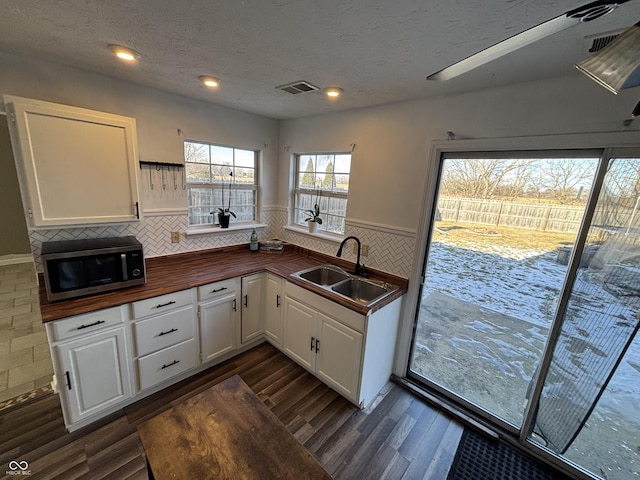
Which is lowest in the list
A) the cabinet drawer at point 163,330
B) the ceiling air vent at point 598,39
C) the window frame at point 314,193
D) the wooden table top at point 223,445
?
the cabinet drawer at point 163,330

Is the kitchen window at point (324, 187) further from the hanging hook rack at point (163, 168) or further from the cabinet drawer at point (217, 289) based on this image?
the hanging hook rack at point (163, 168)

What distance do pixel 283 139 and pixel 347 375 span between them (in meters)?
2.66

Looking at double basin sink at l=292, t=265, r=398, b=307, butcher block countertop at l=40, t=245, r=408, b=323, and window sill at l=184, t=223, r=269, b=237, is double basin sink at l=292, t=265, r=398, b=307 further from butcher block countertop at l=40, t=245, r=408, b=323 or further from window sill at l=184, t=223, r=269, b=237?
window sill at l=184, t=223, r=269, b=237

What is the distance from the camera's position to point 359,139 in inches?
99.7

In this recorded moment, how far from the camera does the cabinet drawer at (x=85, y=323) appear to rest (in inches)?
63.7

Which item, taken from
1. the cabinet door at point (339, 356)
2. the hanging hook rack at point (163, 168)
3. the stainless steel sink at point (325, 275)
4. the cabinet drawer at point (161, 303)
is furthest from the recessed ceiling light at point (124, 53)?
the cabinet door at point (339, 356)

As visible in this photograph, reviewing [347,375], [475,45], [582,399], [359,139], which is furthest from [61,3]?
[582,399]

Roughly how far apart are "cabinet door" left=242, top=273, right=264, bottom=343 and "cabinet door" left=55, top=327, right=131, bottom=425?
3.16 feet

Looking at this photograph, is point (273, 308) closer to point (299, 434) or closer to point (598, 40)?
point (299, 434)

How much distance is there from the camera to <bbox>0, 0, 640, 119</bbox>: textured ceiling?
3.55ft

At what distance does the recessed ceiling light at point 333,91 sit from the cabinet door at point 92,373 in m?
2.28

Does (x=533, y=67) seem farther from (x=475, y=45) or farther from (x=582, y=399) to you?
(x=582, y=399)

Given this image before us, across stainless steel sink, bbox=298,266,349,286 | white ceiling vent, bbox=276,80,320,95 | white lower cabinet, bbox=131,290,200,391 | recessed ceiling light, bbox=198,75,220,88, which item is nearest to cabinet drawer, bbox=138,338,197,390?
white lower cabinet, bbox=131,290,200,391

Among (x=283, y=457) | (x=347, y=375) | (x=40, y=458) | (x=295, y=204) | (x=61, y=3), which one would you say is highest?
(x=61, y=3)
